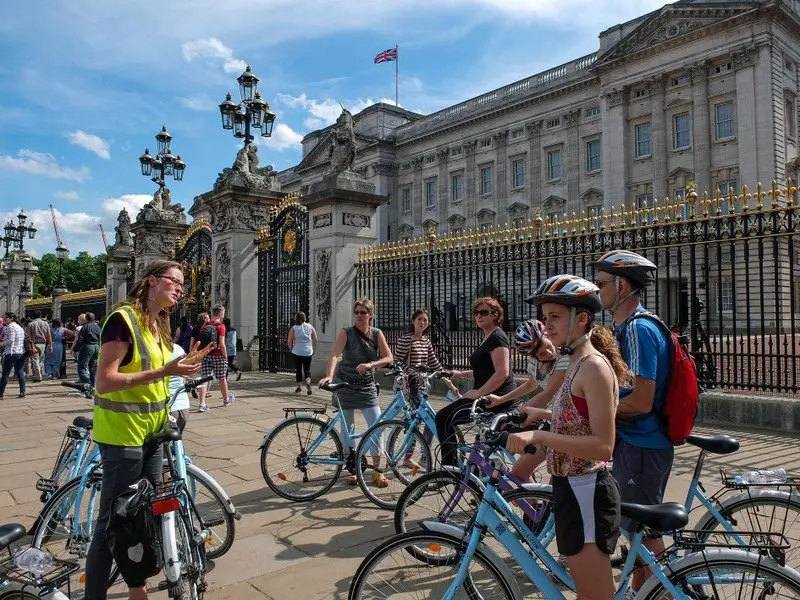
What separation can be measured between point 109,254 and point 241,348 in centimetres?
1123

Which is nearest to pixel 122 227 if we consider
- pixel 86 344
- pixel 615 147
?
pixel 86 344

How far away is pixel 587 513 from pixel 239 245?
47.1 feet

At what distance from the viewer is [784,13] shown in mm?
32719

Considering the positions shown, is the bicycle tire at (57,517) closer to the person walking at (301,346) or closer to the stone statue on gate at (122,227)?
the person walking at (301,346)

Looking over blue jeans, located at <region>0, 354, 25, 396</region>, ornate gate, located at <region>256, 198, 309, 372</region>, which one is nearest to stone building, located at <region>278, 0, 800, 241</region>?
ornate gate, located at <region>256, 198, 309, 372</region>

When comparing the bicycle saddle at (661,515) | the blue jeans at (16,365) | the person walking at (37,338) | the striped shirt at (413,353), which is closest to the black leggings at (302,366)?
the striped shirt at (413,353)

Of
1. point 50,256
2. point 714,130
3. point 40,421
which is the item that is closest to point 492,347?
point 40,421

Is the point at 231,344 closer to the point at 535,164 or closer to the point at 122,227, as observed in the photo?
the point at 122,227

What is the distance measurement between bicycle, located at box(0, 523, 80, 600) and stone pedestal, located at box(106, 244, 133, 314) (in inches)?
885

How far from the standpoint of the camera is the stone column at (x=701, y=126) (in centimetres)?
3500

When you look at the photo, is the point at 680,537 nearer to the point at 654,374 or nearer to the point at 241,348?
the point at 654,374

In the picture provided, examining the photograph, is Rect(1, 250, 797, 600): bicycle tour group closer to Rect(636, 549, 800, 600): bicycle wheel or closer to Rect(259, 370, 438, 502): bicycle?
Rect(636, 549, 800, 600): bicycle wheel

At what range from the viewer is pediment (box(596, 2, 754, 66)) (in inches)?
1353

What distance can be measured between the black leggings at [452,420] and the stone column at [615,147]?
121 feet
